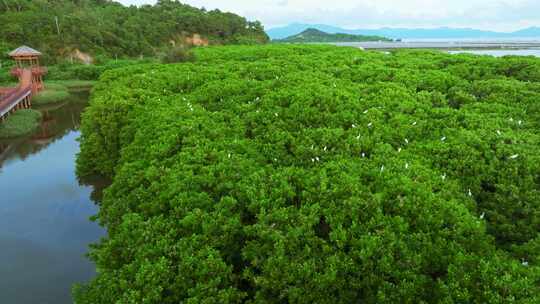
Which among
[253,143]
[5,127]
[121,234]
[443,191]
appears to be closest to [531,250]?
[443,191]

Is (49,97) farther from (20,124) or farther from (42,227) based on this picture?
(42,227)

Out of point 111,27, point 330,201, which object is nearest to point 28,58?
point 111,27

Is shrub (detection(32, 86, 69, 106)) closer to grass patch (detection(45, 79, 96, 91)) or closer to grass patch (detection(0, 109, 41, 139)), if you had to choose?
grass patch (detection(45, 79, 96, 91))

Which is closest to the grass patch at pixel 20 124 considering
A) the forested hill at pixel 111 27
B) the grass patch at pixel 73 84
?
the grass patch at pixel 73 84

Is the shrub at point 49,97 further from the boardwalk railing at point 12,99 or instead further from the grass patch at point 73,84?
the grass patch at point 73,84

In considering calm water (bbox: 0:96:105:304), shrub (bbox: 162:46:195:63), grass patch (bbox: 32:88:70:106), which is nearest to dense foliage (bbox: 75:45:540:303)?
calm water (bbox: 0:96:105:304)

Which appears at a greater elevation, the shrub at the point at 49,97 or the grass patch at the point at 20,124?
the shrub at the point at 49,97

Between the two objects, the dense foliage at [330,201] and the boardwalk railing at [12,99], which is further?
the boardwalk railing at [12,99]
